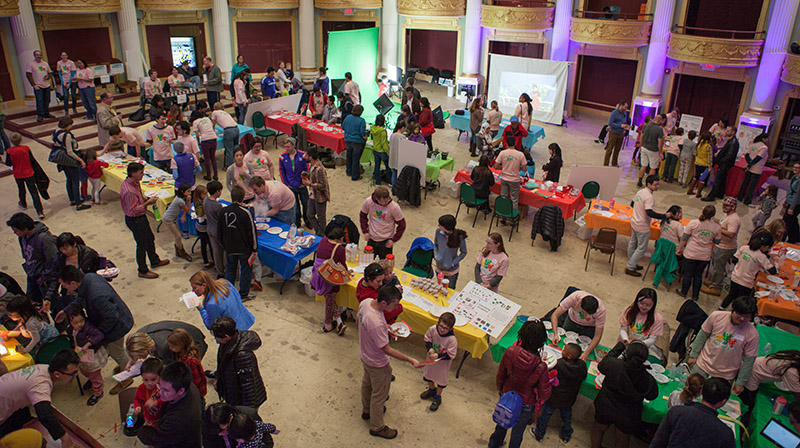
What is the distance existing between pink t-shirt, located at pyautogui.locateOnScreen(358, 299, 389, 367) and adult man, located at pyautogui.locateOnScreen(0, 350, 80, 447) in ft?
8.40

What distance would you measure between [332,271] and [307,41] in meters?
15.9

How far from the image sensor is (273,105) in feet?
45.4

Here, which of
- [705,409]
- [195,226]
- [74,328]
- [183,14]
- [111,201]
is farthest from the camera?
[183,14]

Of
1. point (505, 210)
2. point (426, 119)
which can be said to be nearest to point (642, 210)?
point (505, 210)

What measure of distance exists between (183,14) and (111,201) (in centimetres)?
1023

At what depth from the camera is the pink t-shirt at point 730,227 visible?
7.69 metres

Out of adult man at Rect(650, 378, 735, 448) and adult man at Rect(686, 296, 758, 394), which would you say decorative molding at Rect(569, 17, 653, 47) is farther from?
adult man at Rect(650, 378, 735, 448)

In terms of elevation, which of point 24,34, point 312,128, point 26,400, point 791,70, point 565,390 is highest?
point 24,34

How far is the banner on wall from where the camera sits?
1677 cm

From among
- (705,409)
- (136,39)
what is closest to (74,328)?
(705,409)

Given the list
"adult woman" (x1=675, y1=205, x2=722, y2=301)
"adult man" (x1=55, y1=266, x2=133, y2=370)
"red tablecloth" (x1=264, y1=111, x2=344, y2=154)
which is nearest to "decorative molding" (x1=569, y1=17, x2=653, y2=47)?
"red tablecloth" (x1=264, y1=111, x2=344, y2=154)

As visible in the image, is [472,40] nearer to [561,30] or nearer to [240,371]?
[561,30]

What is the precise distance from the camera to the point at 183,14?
725 inches

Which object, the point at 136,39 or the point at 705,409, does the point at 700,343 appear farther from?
the point at 136,39
